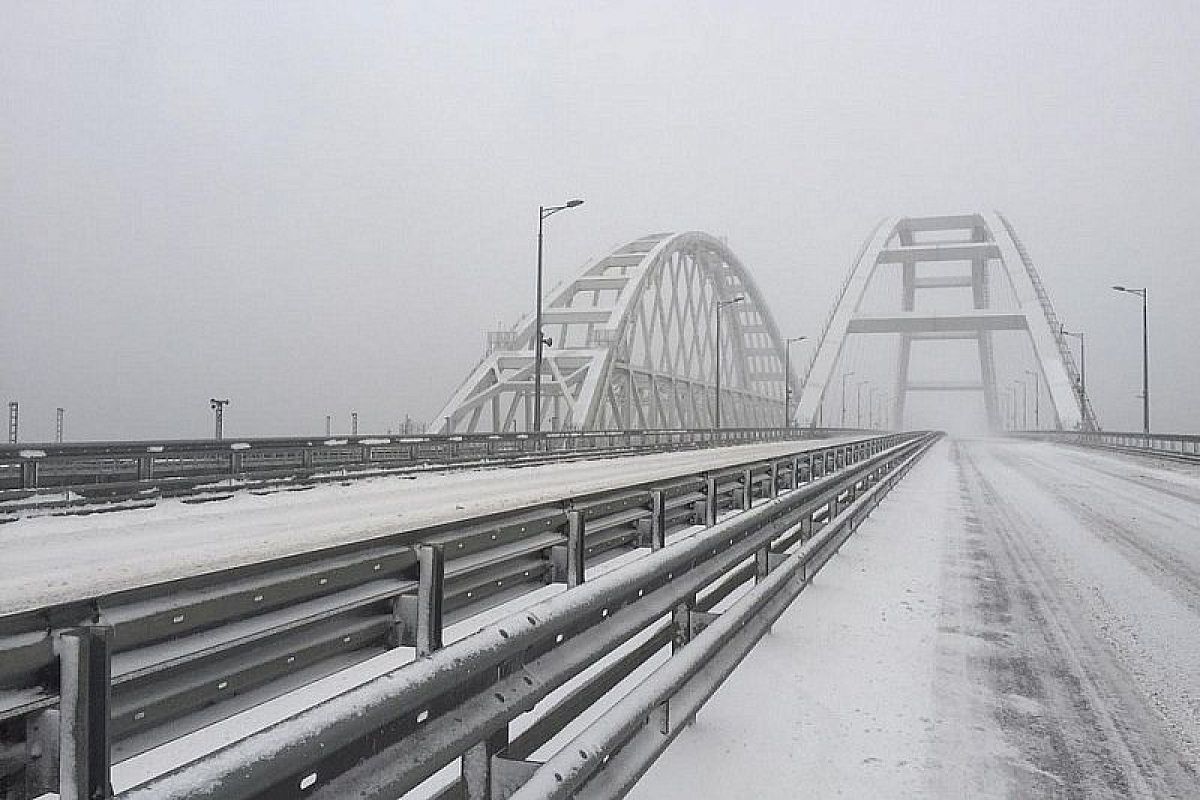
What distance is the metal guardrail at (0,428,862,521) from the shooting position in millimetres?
13367

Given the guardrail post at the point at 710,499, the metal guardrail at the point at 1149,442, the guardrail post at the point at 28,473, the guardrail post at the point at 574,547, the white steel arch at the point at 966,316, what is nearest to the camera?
the guardrail post at the point at 574,547

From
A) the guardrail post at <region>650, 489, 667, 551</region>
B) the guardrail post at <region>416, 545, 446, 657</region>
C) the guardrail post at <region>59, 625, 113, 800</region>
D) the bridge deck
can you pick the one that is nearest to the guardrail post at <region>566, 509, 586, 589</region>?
the bridge deck

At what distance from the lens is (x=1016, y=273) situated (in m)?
86.9

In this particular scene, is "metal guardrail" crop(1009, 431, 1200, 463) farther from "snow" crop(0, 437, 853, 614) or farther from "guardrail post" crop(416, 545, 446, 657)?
"guardrail post" crop(416, 545, 446, 657)

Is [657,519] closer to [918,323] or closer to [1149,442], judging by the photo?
[1149,442]

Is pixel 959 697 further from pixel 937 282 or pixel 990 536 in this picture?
pixel 937 282

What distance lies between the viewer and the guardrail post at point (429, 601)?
A: 128 inches

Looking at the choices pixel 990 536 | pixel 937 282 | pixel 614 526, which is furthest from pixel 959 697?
pixel 937 282

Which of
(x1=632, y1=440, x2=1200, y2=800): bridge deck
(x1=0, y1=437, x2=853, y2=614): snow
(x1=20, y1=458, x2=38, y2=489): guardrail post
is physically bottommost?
(x1=632, y1=440, x2=1200, y2=800): bridge deck

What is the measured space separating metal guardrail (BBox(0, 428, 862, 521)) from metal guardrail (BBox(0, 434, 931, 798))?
422 inches

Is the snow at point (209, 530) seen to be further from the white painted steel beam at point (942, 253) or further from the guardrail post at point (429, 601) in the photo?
the white painted steel beam at point (942, 253)

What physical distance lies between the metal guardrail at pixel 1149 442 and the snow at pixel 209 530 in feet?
104

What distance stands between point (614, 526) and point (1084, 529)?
10495 mm

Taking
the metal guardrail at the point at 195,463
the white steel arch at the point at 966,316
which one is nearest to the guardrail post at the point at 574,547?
the metal guardrail at the point at 195,463
